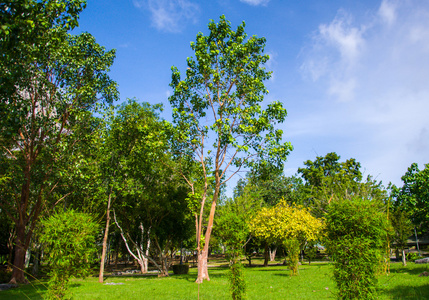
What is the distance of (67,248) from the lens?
9.34 m

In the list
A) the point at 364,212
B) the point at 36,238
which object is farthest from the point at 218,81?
the point at 36,238

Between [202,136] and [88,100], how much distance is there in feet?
29.2

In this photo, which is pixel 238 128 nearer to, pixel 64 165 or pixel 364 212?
pixel 64 165

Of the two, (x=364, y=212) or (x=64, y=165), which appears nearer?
(x=364, y=212)

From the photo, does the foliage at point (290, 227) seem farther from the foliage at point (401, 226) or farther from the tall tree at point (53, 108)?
the tall tree at point (53, 108)

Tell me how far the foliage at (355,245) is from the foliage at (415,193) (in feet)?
46.1

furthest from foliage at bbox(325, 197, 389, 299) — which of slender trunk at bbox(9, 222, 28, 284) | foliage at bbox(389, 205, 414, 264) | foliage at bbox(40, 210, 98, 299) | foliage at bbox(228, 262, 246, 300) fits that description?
foliage at bbox(389, 205, 414, 264)

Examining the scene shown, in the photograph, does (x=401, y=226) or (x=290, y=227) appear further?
(x=290, y=227)

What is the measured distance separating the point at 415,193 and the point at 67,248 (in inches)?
834

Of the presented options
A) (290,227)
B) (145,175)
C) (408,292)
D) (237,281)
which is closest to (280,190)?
(290,227)

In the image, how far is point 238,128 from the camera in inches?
901

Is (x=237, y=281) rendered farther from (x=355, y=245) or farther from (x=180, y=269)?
(x=180, y=269)

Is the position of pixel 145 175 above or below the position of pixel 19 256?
above

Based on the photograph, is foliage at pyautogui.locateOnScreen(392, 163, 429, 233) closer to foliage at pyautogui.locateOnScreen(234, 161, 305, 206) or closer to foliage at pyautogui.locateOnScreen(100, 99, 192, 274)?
foliage at pyautogui.locateOnScreen(100, 99, 192, 274)
